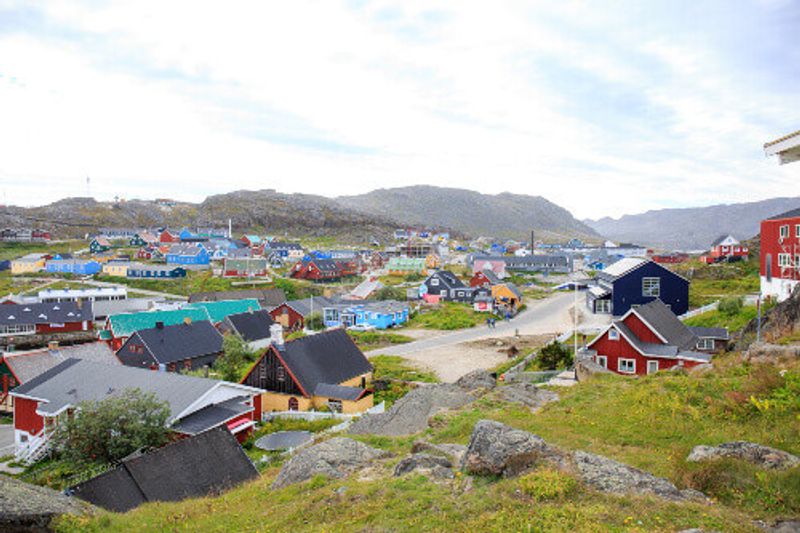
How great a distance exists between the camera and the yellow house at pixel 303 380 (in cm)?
2689

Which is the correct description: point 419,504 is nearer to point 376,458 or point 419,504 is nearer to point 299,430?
point 376,458

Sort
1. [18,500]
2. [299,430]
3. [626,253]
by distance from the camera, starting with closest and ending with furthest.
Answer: [18,500], [299,430], [626,253]

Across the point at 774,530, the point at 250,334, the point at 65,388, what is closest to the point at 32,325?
the point at 250,334

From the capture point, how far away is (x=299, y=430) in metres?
23.8

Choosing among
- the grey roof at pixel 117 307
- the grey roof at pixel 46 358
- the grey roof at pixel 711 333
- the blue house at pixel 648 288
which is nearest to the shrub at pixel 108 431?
the grey roof at pixel 46 358

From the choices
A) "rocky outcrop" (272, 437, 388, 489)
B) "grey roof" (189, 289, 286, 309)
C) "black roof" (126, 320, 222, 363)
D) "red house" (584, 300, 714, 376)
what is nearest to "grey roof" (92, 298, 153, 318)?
"grey roof" (189, 289, 286, 309)

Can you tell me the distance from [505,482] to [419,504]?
145cm

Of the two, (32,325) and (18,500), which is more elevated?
(18,500)

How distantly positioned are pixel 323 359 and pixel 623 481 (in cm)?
2366

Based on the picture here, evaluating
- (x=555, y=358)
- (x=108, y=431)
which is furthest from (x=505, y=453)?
(x=555, y=358)

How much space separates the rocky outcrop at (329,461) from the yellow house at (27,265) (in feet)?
305

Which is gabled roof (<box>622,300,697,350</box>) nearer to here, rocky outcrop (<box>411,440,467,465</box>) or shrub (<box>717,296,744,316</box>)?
shrub (<box>717,296,744,316</box>)

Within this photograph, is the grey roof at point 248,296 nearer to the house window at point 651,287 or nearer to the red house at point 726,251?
the house window at point 651,287

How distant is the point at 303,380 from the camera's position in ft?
91.0
